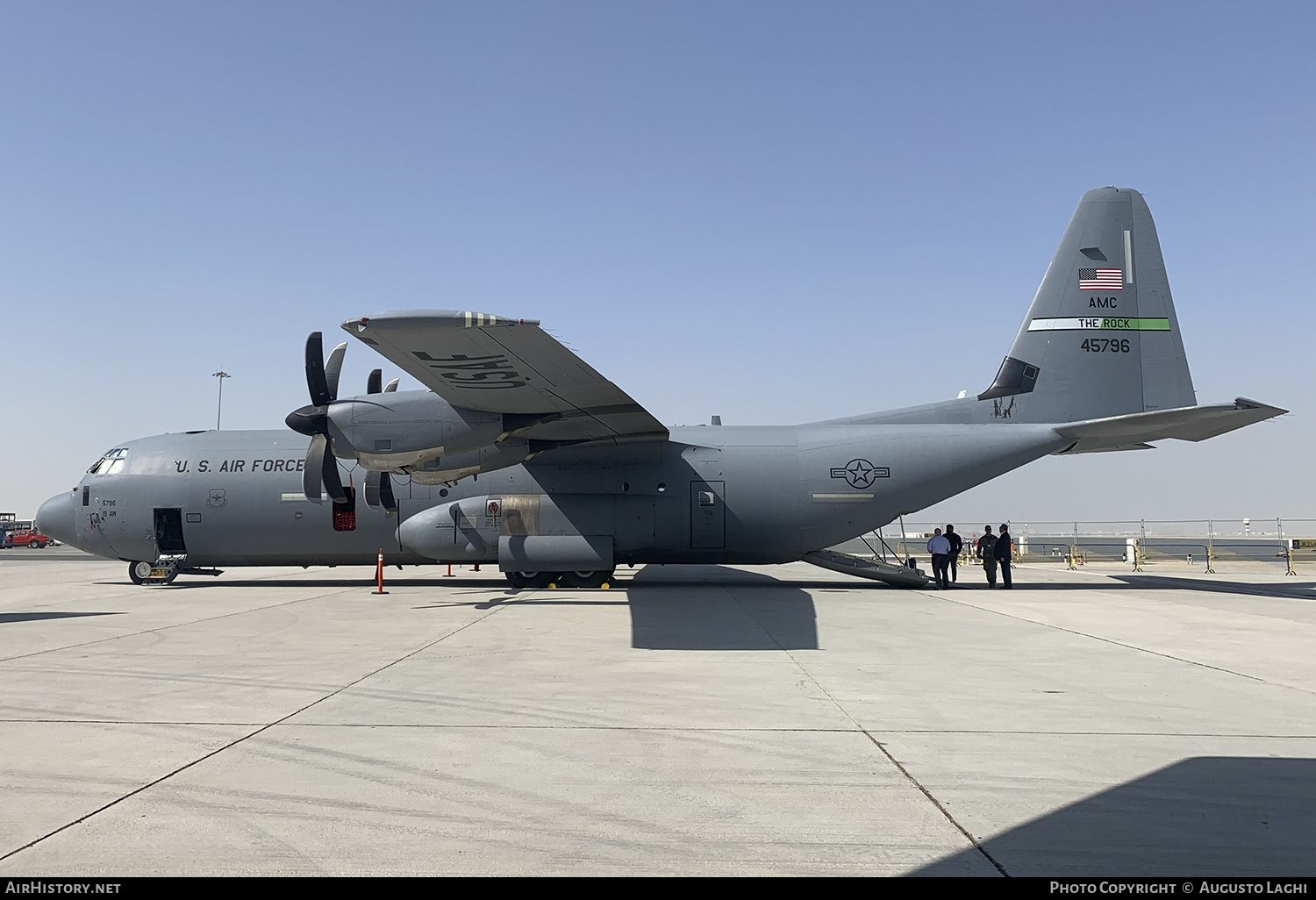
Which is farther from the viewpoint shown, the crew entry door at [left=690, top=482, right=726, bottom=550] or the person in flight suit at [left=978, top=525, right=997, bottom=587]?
the person in flight suit at [left=978, top=525, right=997, bottom=587]

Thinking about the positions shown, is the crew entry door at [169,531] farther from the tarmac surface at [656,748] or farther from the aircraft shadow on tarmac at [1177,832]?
the aircraft shadow on tarmac at [1177,832]

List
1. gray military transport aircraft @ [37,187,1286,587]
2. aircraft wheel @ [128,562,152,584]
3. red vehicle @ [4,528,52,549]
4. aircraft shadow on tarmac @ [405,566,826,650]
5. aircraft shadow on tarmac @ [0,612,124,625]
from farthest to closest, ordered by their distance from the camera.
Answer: red vehicle @ [4,528,52,549], aircraft wheel @ [128,562,152,584], gray military transport aircraft @ [37,187,1286,587], aircraft shadow on tarmac @ [0,612,124,625], aircraft shadow on tarmac @ [405,566,826,650]

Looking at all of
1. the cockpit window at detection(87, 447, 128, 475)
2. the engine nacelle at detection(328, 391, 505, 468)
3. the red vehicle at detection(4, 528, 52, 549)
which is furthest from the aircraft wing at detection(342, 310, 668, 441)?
the red vehicle at detection(4, 528, 52, 549)

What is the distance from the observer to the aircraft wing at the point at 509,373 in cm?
1033

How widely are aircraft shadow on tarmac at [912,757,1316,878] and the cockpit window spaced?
2231 cm

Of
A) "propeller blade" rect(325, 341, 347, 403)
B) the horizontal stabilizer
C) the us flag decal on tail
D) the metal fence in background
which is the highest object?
the us flag decal on tail

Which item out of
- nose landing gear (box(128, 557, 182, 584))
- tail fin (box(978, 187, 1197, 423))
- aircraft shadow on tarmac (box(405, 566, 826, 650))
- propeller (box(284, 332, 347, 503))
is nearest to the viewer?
aircraft shadow on tarmac (box(405, 566, 826, 650))

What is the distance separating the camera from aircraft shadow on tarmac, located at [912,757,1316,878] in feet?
12.2

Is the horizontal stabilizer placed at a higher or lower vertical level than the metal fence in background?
higher

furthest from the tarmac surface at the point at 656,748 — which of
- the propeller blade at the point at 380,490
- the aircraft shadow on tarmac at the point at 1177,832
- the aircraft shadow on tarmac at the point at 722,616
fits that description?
the propeller blade at the point at 380,490

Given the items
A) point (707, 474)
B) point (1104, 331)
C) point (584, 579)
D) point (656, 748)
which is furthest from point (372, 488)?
point (1104, 331)

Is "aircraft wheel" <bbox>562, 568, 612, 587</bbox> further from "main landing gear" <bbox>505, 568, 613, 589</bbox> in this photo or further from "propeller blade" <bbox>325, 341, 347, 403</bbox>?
"propeller blade" <bbox>325, 341, 347, 403</bbox>

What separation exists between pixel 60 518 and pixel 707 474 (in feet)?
53.4
